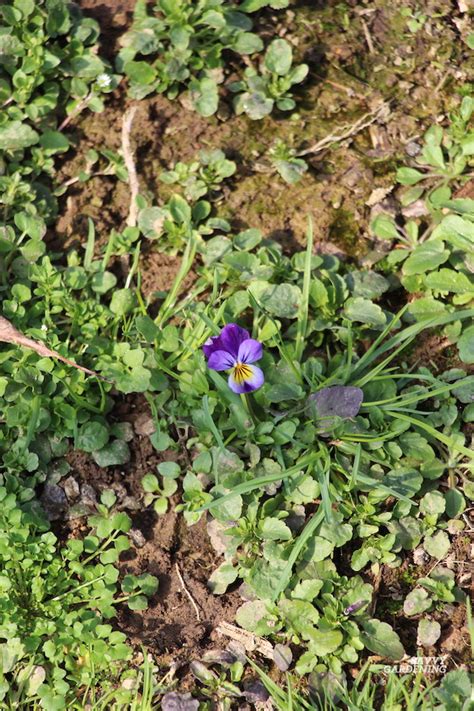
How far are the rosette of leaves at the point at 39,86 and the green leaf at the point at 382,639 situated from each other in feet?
6.38

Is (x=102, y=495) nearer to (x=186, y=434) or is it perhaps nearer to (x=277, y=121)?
(x=186, y=434)

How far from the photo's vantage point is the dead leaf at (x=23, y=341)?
2.86m

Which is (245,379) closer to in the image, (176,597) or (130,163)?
(176,597)

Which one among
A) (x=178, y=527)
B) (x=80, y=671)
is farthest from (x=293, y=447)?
(x=80, y=671)

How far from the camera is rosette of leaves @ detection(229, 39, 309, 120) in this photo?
3.45 metres

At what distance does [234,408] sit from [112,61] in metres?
1.72

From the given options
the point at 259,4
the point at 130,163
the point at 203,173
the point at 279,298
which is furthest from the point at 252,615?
the point at 259,4

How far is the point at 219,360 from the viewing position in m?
2.58

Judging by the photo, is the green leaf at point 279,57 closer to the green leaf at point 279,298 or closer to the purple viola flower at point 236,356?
the green leaf at point 279,298

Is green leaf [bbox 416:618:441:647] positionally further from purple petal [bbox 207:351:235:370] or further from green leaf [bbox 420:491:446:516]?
purple petal [bbox 207:351:235:370]

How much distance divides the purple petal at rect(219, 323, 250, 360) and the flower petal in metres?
0.05

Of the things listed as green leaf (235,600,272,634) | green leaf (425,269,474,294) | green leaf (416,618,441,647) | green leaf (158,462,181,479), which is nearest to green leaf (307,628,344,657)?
green leaf (235,600,272,634)

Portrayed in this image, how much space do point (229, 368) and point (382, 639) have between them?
949 millimetres

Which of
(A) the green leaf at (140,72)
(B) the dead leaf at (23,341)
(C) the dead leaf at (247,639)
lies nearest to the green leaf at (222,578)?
(C) the dead leaf at (247,639)
